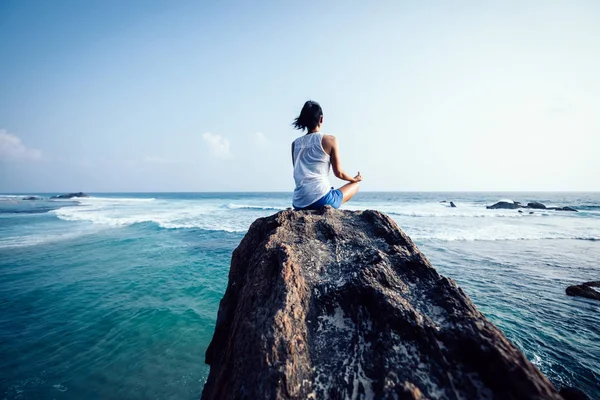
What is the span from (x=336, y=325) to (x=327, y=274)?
17.0 inches

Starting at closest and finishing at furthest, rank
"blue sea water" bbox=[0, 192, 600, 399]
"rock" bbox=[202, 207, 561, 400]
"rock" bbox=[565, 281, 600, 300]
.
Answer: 1. "rock" bbox=[202, 207, 561, 400]
2. "blue sea water" bbox=[0, 192, 600, 399]
3. "rock" bbox=[565, 281, 600, 300]

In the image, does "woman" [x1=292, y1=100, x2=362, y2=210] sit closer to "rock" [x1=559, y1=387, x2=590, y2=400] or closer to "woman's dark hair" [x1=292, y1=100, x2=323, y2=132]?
"woman's dark hair" [x1=292, y1=100, x2=323, y2=132]

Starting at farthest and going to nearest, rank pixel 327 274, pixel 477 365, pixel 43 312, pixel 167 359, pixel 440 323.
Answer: pixel 43 312 → pixel 167 359 → pixel 327 274 → pixel 440 323 → pixel 477 365

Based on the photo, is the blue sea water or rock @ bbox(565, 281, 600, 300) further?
rock @ bbox(565, 281, 600, 300)

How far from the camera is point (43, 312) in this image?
5.49 m

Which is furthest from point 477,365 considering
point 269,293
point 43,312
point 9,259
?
point 9,259

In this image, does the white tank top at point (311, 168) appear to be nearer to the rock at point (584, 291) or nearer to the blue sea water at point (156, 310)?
the blue sea water at point (156, 310)

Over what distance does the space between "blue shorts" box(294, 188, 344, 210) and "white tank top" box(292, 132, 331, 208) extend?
0.14 ft

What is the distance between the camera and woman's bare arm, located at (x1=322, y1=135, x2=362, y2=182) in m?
3.41

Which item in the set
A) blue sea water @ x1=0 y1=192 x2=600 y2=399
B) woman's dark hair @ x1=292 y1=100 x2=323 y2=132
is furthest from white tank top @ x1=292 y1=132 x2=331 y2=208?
blue sea water @ x1=0 y1=192 x2=600 y2=399

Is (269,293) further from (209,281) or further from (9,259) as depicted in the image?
(9,259)

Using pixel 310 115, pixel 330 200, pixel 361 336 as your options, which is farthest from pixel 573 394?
pixel 310 115

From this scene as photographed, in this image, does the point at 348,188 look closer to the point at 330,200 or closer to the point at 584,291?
the point at 330,200

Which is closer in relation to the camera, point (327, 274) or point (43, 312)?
point (327, 274)
